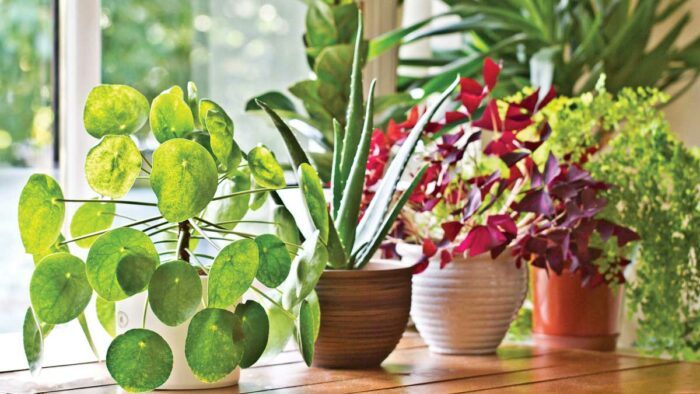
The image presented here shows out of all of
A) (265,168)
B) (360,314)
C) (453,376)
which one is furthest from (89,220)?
(453,376)

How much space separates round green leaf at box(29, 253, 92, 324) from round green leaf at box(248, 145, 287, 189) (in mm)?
195

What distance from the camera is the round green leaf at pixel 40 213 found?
78cm

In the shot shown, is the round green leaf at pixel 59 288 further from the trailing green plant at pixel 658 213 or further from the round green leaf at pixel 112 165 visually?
the trailing green plant at pixel 658 213

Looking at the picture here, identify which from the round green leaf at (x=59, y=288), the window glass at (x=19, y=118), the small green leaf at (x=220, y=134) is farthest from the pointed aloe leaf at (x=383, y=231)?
the window glass at (x=19, y=118)

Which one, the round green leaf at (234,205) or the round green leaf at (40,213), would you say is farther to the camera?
the round green leaf at (234,205)

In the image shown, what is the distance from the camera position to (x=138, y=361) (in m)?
0.75

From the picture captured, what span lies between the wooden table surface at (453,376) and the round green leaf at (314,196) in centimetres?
17

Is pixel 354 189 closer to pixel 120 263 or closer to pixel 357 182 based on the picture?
pixel 357 182

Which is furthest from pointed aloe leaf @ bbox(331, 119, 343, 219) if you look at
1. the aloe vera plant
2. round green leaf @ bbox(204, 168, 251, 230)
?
round green leaf @ bbox(204, 168, 251, 230)

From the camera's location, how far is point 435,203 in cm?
109

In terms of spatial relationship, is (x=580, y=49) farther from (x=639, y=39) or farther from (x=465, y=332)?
(x=465, y=332)

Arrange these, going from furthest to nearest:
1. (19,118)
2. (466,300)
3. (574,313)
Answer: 1. (19,118)
2. (574,313)
3. (466,300)

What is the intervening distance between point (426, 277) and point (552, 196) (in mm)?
187

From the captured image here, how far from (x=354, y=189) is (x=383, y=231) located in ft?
0.19
